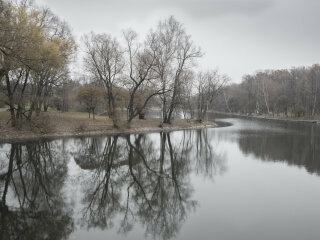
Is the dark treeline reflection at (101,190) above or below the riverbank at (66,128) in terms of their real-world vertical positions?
below

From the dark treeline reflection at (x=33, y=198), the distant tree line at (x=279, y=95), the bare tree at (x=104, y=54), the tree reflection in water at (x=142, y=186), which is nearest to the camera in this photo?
the dark treeline reflection at (x=33, y=198)

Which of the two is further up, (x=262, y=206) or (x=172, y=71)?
(x=172, y=71)

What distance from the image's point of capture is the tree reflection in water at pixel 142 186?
267 inches

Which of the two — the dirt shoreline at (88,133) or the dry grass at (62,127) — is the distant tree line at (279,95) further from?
the dry grass at (62,127)

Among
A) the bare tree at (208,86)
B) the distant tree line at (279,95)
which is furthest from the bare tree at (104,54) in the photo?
the distant tree line at (279,95)

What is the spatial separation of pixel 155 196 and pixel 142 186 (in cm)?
115

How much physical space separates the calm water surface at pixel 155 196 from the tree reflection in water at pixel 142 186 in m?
0.03

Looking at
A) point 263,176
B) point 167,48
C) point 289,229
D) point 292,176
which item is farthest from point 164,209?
point 167,48

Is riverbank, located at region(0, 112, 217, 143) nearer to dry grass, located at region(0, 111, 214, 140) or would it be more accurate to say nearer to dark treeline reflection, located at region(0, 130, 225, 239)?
dry grass, located at region(0, 111, 214, 140)

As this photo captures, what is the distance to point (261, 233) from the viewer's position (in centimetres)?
619

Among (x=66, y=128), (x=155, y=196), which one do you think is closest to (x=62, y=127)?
(x=66, y=128)

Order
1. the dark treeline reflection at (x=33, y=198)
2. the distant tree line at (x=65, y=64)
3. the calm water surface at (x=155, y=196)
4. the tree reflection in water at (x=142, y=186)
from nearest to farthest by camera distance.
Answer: the dark treeline reflection at (x=33, y=198)
the calm water surface at (x=155, y=196)
the tree reflection in water at (x=142, y=186)
the distant tree line at (x=65, y=64)

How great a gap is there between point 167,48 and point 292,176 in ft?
78.1

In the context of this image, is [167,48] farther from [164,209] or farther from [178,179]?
[164,209]
